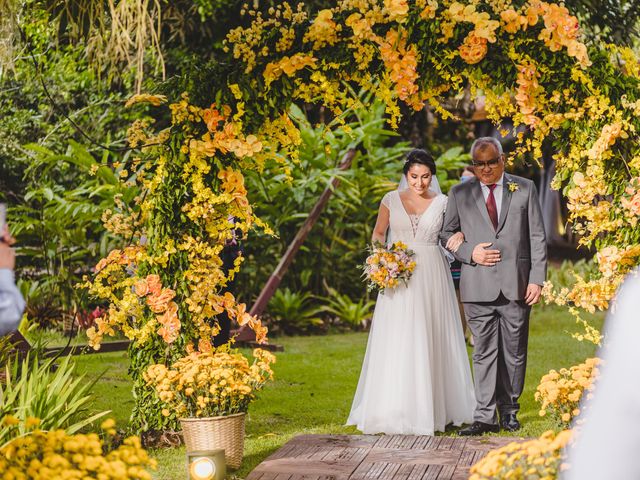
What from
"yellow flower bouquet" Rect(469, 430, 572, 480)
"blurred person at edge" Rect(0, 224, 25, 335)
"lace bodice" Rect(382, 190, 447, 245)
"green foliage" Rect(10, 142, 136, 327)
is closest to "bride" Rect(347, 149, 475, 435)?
"lace bodice" Rect(382, 190, 447, 245)

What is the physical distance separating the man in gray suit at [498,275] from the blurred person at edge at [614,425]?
1.66m

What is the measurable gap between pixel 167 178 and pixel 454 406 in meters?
2.49

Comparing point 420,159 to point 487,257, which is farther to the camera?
point 420,159

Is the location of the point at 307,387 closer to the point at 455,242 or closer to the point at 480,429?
the point at 480,429

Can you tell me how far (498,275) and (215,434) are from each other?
2.12 metres

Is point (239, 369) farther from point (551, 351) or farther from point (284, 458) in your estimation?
point (551, 351)

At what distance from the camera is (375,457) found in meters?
5.39

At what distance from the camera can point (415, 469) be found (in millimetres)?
5082

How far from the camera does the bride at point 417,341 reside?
6.16m

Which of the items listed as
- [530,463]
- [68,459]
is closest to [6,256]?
[68,459]

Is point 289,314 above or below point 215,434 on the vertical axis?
below

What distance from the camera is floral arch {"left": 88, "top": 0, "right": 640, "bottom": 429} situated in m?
5.23

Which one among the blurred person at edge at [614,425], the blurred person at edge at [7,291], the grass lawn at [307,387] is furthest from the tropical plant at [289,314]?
the blurred person at edge at [7,291]

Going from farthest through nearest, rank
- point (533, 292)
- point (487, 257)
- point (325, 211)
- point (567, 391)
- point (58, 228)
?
point (325, 211), point (58, 228), point (487, 257), point (533, 292), point (567, 391)
